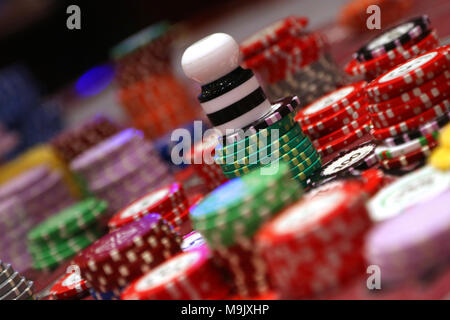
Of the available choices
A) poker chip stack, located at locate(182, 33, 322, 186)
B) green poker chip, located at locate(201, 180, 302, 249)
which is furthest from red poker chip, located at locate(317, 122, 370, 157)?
green poker chip, located at locate(201, 180, 302, 249)

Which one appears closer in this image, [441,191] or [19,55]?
[441,191]

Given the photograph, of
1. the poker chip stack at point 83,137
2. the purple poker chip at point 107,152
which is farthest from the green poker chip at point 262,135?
the poker chip stack at point 83,137

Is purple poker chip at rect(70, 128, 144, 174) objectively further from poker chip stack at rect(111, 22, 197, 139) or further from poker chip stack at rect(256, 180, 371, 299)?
poker chip stack at rect(256, 180, 371, 299)

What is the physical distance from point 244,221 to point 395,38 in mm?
1808

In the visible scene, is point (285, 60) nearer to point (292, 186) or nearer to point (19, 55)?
point (292, 186)

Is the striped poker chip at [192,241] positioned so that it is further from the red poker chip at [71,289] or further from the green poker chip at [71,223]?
the green poker chip at [71,223]

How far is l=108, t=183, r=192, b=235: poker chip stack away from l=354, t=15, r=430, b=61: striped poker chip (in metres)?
1.31

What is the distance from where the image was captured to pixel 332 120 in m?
3.86

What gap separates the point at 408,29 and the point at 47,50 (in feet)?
45.6

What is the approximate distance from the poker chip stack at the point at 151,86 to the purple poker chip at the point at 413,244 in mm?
6102

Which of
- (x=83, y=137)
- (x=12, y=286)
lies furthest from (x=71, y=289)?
(x=83, y=137)

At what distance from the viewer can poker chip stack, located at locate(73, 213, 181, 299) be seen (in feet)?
10.1
